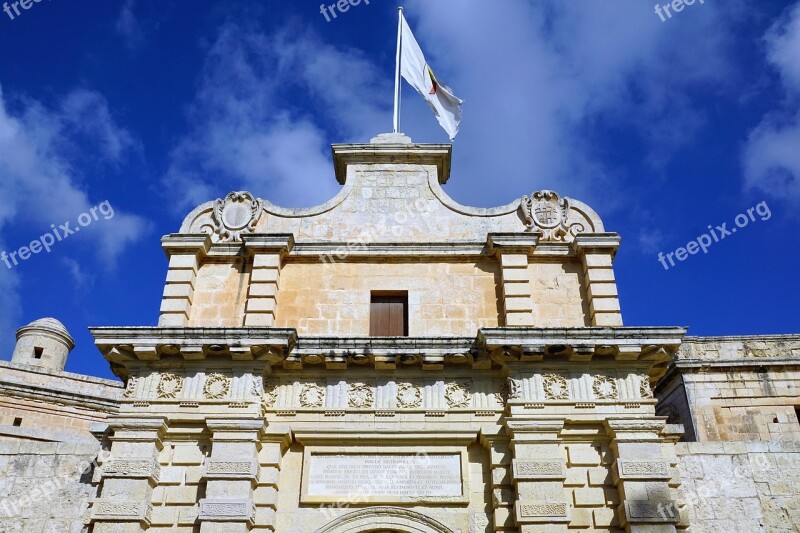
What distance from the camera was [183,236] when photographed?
13.8 m

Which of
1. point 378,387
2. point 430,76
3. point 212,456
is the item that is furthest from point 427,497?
point 430,76

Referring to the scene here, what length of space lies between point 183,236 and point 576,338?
24.8ft

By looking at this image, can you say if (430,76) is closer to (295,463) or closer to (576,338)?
(576,338)

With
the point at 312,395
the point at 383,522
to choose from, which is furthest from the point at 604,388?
the point at 312,395

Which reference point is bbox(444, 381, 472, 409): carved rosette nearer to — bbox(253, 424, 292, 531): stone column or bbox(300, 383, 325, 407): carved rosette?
bbox(300, 383, 325, 407): carved rosette

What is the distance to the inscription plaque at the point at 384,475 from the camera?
11.6 metres

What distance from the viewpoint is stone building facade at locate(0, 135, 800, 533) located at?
448 inches

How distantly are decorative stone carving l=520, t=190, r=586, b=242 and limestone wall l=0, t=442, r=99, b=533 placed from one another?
30.5 feet

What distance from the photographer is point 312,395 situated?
1230 centimetres

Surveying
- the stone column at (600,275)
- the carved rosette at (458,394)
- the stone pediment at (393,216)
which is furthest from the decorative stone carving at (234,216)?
the stone column at (600,275)

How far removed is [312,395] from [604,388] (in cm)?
496

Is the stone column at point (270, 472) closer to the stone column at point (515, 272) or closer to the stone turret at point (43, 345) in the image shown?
the stone column at point (515, 272)

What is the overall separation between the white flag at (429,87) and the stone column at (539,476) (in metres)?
7.64

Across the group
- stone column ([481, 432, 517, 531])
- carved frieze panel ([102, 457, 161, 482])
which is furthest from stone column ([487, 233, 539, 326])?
carved frieze panel ([102, 457, 161, 482])
